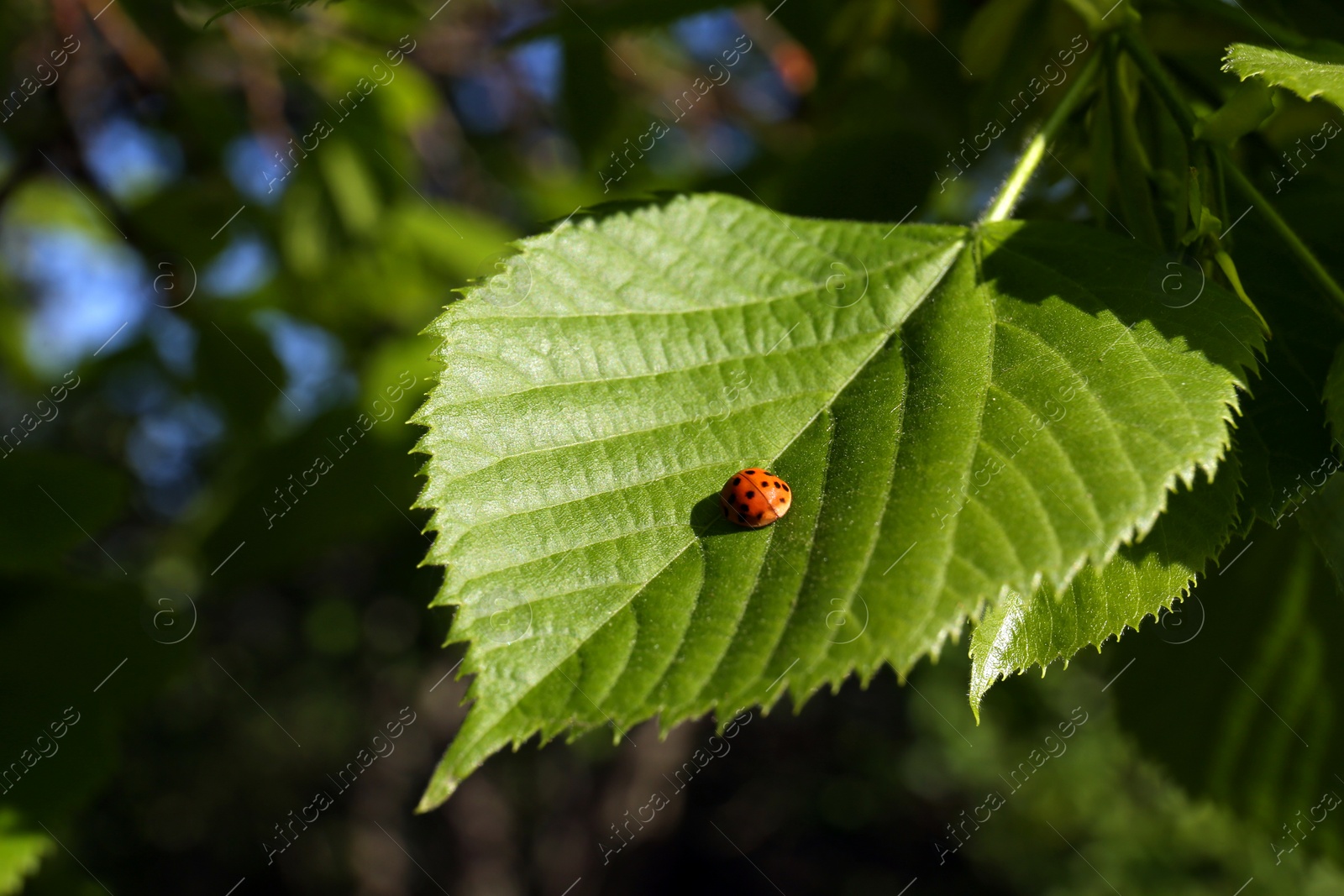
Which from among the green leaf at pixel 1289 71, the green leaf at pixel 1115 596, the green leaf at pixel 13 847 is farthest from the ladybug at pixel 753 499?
the green leaf at pixel 13 847

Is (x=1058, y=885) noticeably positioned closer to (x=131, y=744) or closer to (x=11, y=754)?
(x=11, y=754)

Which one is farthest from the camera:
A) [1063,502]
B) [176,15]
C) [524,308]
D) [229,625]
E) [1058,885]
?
[229,625]

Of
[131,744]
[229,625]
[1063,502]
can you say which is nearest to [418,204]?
[1063,502]

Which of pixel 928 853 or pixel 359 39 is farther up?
pixel 359 39

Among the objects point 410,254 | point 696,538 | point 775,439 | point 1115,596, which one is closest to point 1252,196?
point 1115,596

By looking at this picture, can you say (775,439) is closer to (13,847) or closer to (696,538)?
(696,538)

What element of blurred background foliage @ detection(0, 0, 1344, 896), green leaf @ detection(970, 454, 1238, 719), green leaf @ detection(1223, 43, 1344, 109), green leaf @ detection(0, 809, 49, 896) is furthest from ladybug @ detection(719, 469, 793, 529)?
green leaf @ detection(0, 809, 49, 896)

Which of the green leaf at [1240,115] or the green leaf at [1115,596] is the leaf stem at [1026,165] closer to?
the green leaf at [1240,115]

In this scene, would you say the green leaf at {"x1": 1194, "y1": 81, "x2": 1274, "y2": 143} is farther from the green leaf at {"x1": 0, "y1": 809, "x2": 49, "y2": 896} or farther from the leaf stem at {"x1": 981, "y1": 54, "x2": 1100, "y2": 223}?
the green leaf at {"x1": 0, "y1": 809, "x2": 49, "y2": 896}
